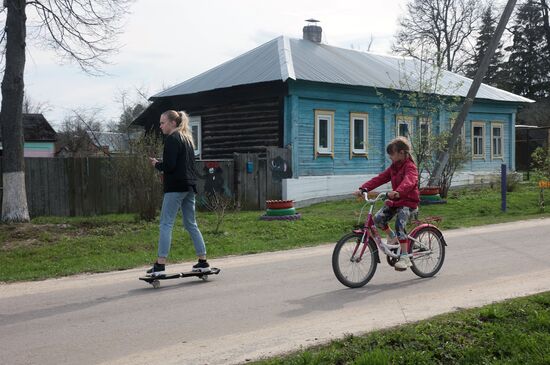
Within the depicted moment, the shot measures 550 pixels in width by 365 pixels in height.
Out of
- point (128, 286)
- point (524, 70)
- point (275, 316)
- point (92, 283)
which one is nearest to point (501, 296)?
point (275, 316)

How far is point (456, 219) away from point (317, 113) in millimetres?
8334

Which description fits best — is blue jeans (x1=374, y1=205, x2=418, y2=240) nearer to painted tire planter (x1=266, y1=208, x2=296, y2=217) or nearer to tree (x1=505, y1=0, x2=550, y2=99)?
painted tire planter (x1=266, y1=208, x2=296, y2=217)

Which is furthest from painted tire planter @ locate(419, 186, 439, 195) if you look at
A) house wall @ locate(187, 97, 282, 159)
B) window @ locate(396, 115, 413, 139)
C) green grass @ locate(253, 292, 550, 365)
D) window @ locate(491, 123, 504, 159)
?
green grass @ locate(253, 292, 550, 365)

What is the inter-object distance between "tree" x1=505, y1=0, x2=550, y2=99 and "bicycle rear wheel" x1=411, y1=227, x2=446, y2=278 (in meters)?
54.0

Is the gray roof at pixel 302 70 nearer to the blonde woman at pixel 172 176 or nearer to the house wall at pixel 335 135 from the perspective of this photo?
the house wall at pixel 335 135

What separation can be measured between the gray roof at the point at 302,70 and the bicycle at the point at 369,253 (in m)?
14.2

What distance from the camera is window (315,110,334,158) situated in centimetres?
2395

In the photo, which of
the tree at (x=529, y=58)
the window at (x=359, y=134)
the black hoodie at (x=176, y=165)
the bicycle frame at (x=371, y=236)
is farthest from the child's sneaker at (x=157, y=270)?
the tree at (x=529, y=58)

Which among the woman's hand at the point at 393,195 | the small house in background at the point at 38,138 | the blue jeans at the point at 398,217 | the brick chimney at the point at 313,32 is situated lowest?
the blue jeans at the point at 398,217

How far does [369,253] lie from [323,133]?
1678cm

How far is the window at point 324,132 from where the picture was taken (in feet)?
78.6

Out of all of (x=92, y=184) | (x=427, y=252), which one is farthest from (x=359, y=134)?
(x=427, y=252)

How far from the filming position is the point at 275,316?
650 cm

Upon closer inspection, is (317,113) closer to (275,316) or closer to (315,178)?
(315,178)
